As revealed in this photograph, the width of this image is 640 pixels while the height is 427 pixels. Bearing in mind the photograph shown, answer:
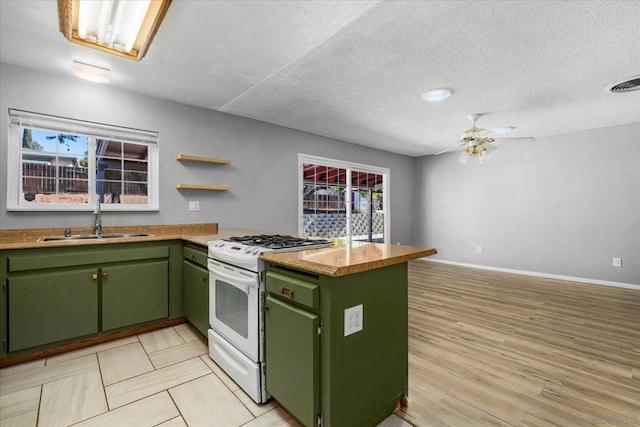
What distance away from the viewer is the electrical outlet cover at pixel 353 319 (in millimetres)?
1299

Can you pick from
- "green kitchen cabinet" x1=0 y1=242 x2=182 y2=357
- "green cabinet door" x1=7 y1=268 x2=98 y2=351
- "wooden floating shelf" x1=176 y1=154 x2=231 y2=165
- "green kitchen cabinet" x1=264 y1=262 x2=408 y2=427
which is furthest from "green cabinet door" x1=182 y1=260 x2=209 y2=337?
"wooden floating shelf" x1=176 y1=154 x2=231 y2=165

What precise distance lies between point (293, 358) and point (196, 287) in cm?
146

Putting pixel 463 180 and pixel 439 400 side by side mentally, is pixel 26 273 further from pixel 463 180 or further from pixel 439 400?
pixel 463 180

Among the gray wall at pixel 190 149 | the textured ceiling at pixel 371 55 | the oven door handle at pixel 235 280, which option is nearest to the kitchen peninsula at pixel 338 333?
the oven door handle at pixel 235 280

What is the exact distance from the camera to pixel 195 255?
256 cm

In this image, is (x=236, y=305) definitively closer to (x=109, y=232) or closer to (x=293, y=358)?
(x=293, y=358)

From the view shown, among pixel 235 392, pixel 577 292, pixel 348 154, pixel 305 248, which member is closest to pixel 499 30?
pixel 305 248

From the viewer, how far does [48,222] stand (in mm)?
2645

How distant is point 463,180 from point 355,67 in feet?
14.2

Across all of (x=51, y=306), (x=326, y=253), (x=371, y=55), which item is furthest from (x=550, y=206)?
(x=51, y=306)

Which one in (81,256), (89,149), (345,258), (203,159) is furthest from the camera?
(203,159)

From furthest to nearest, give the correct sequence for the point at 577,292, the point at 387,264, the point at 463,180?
1. the point at 463,180
2. the point at 577,292
3. the point at 387,264

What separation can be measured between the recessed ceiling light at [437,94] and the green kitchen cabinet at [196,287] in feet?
8.96

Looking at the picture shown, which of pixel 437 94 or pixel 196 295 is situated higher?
pixel 437 94
